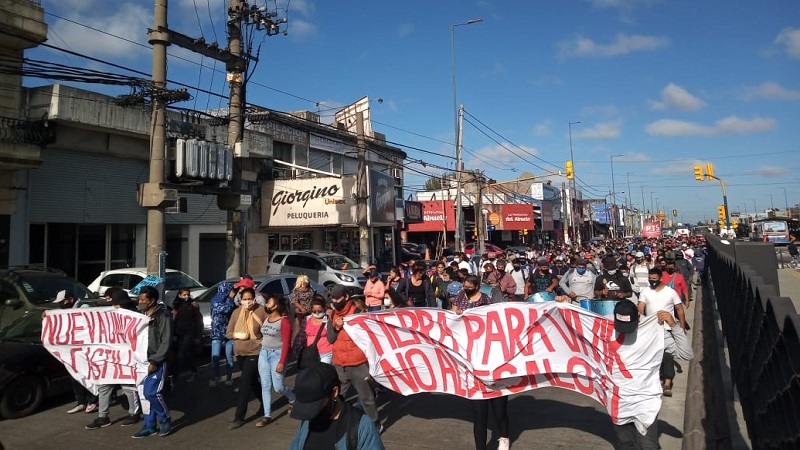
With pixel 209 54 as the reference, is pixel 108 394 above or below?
below

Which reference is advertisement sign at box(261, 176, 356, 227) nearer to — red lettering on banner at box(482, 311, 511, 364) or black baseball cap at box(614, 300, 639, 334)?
red lettering on banner at box(482, 311, 511, 364)

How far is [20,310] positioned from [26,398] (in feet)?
9.35

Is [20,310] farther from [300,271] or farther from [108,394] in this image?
[300,271]

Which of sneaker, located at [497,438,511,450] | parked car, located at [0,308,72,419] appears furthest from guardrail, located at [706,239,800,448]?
parked car, located at [0,308,72,419]

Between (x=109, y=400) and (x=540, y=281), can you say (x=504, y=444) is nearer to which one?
(x=109, y=400)

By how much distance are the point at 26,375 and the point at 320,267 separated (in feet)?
42.7

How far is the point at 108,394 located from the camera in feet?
21.9

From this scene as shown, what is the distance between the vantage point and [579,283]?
10.4 meters

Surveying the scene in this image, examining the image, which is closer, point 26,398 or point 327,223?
point 26,398

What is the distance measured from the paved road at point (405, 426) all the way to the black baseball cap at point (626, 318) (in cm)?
145

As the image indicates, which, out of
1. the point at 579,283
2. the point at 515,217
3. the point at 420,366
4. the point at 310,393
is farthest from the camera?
the point at 515,217

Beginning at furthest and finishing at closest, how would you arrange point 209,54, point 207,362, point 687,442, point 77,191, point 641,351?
point 77,191, point 209,54, point 207,362, point 687,442, point 641,351

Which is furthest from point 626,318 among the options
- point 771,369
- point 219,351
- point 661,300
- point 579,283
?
point 219,351

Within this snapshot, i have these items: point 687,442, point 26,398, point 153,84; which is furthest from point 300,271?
point 687,442
